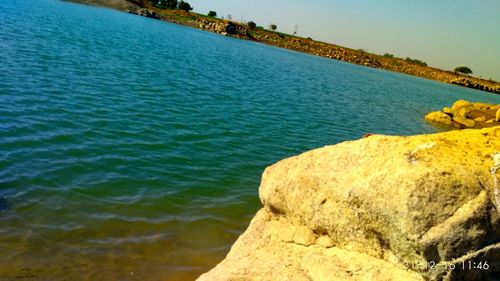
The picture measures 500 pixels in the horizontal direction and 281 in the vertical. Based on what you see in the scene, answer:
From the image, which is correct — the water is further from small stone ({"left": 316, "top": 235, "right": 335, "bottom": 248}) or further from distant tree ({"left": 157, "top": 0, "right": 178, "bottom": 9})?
distant tree ({"left": 157, "top": 0, "right": 178, "bottom": 9})

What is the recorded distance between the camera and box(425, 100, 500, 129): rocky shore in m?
43.1

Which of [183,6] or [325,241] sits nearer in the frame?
[325,241]

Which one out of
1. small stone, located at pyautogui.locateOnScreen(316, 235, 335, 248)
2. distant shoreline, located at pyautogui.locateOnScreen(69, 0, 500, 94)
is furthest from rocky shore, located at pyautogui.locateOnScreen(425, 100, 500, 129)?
distant shoreline, located at pyautogui.locateOnScreen(69, 0, 500, 94)

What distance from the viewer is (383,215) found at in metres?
5.31

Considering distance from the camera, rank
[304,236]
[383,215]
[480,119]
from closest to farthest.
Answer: [383,215] → [304,236] → [480,119]

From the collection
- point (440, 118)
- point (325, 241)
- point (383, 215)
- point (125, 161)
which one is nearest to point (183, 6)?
point (440, 118)

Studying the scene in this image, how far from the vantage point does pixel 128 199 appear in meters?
11.9

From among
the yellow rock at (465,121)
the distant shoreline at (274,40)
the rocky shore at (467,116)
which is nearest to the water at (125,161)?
the rocky shore at (467,116)

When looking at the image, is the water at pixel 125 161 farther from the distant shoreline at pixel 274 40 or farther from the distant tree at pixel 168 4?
the distant tree at pixel 168 4

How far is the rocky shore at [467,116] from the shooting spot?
43125 millimetres

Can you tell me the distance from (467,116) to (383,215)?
47563 mm

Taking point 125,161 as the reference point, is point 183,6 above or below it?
above

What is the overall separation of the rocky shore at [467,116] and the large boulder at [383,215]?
134 ft

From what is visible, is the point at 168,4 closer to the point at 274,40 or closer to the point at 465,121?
the point at 274,40
